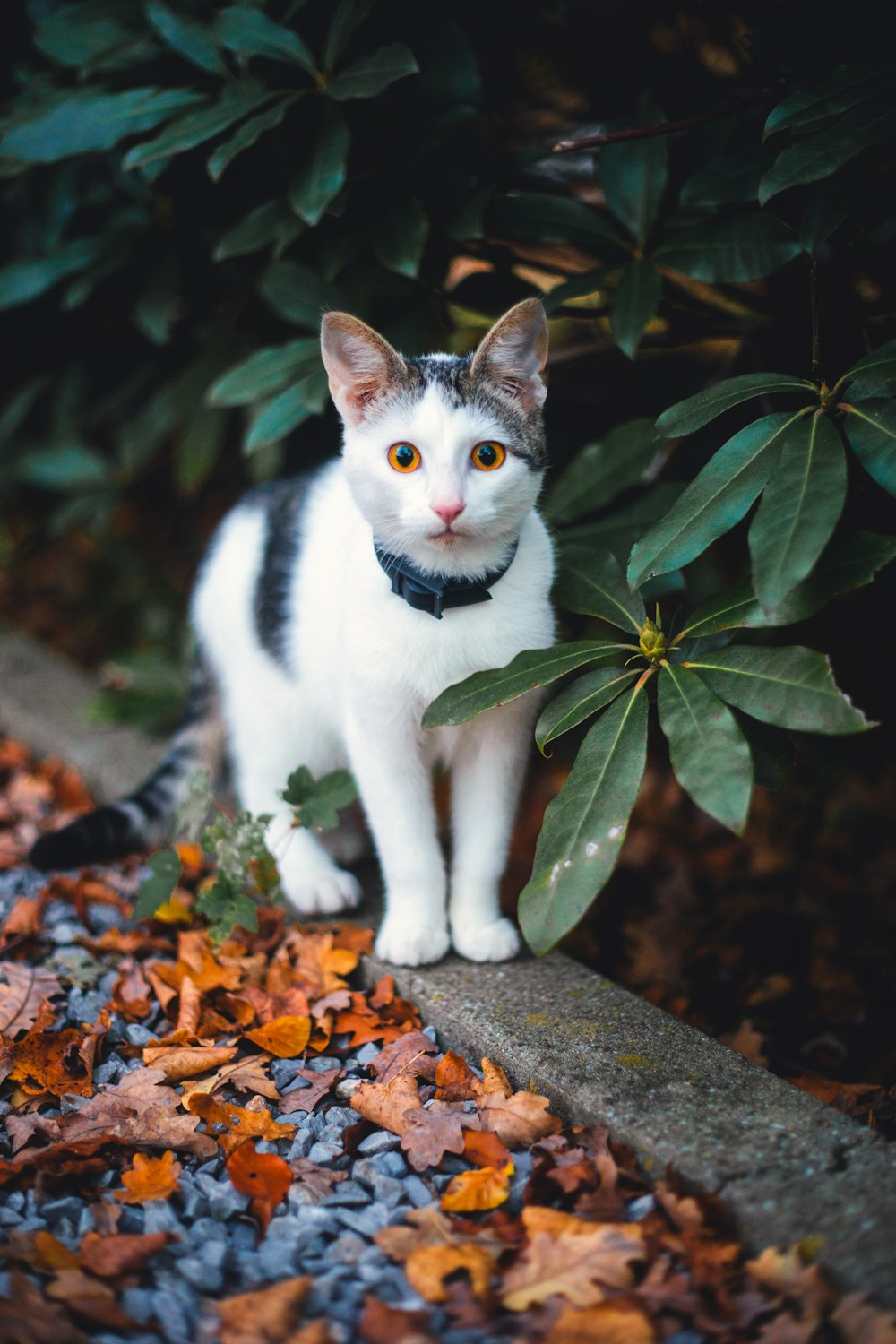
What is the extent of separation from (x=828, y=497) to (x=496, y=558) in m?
0.69

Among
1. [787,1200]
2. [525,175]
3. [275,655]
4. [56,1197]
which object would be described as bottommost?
[56,1197]

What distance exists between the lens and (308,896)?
2.41 m

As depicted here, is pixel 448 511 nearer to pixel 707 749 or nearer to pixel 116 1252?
Result: pixel 707 749

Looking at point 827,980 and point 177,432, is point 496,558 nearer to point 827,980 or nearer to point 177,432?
point 827,980

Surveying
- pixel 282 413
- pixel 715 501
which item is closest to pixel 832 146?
pixel 715 501

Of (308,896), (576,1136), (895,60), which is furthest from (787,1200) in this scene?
(895,60)

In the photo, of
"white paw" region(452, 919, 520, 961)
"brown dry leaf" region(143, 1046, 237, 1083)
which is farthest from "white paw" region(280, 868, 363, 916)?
"brown dry leaf" region(143, 1046, 237, 1083)

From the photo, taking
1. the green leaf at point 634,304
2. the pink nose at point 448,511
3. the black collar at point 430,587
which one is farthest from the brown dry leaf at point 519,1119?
the green leaf at point 634,304

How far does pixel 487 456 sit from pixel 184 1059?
132cm

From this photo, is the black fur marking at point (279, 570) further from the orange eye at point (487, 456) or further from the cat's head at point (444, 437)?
the orange eye at point (487, 456)

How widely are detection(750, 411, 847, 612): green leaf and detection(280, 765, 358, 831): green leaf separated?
3.59 ft

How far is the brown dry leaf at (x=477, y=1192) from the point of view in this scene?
5.00 feet

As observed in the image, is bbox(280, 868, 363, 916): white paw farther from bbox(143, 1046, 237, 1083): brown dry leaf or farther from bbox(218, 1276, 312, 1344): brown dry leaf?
bbox(218, 1276, 312, 1344): brown dry leaf

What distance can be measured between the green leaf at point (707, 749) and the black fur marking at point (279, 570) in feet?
3.49
